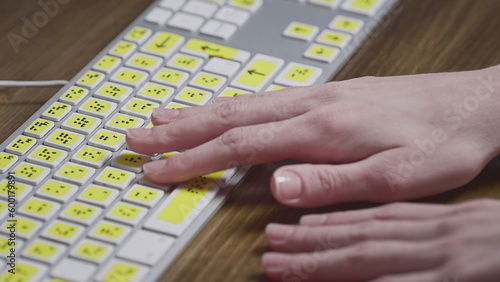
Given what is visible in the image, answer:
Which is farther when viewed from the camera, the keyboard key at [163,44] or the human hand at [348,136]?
the keyboard key at [163,44]

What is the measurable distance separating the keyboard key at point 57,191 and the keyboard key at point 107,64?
224 millimetres

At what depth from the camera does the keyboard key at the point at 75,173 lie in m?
0.77

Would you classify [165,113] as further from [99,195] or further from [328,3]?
[328,3]

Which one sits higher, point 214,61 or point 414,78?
point 214,61

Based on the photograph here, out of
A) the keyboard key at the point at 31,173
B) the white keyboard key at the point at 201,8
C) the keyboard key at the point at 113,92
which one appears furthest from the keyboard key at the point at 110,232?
the white keyboard key at the point at 201,8

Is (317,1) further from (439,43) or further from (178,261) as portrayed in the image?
(178,261)

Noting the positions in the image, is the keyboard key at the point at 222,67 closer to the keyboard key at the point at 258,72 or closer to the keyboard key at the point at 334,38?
the keyboard key at the point at 258,72

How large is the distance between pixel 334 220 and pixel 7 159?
14.6 inches

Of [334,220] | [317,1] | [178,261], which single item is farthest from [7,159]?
[317,1]

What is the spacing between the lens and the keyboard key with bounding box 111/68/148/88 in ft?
3.01

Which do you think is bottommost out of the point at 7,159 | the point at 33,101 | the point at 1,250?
the point at 1,250

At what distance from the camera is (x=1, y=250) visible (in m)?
0.70

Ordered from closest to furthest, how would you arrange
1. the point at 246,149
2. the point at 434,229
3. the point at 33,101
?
the point at 434,229 → the point at 246,149 → the point at 33,101

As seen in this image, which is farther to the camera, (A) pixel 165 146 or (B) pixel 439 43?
(B) pixel 439 43
